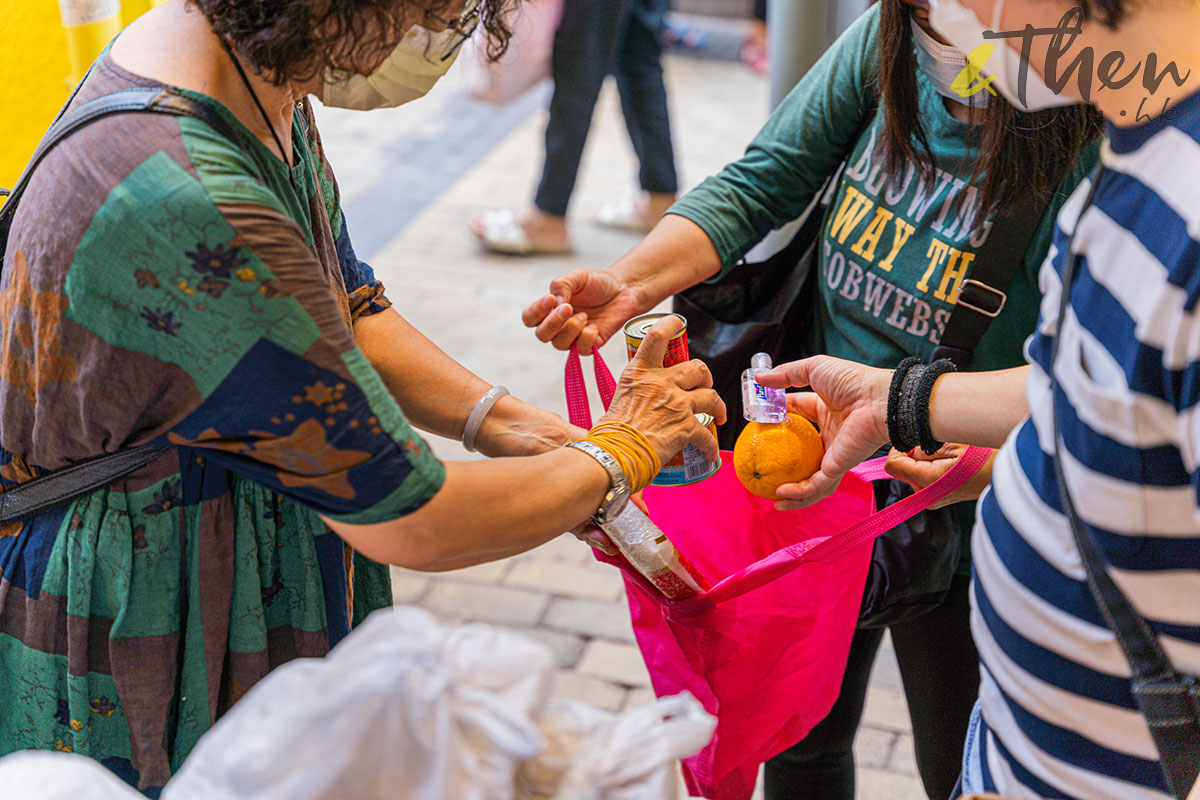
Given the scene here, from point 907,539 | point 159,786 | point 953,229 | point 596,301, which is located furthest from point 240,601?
point 953,229

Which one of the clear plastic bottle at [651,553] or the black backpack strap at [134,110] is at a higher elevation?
the black backpack strap at [134,110]

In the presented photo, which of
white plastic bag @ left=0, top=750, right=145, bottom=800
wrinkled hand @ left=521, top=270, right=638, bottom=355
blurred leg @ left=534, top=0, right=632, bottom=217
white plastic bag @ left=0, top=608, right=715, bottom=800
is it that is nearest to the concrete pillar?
blurred leg @ left=534, top=0, right=632, bottom=217

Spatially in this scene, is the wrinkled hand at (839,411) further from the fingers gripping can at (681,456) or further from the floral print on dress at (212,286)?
the floral print on dress at (212,286)

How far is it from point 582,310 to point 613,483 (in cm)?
58

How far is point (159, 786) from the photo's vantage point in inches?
57.4

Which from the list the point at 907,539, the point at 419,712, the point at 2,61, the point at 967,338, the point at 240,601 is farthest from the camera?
the point at 2,61

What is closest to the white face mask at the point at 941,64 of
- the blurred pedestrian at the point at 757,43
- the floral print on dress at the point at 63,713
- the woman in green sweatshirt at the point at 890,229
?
the woman in green sweatshirt at the point at 890,229

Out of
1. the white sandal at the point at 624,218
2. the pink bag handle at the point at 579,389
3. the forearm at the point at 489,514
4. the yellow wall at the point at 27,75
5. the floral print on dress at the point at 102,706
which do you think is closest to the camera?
the forearm at the point at 489,514

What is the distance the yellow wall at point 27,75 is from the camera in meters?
1.90

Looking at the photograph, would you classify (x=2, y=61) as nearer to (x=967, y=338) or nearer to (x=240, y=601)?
(x=240, y=601)

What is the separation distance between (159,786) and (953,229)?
4.51ft

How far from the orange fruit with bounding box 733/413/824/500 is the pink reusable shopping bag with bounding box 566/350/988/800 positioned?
3.2 inches

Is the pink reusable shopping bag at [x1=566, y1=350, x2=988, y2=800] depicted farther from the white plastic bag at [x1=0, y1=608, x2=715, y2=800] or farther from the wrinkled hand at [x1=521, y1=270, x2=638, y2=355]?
the white plastic bag at [x1=0, y1=608, x2=715, y2=800]

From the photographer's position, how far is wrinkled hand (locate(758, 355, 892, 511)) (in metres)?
1.54
